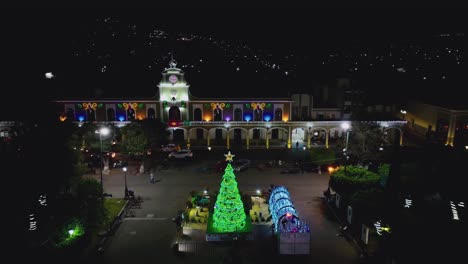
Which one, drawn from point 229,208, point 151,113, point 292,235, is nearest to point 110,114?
point 151,113

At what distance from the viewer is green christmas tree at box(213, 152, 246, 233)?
22.6 m

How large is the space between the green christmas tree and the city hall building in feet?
71.7

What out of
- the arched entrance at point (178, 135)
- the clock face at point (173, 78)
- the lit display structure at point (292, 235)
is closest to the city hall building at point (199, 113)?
the clock face at point (173, 78)

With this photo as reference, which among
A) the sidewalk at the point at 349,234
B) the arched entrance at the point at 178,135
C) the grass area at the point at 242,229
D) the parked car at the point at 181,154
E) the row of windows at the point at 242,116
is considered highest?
the row of windows at the point at 242,116

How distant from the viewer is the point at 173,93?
4491cm

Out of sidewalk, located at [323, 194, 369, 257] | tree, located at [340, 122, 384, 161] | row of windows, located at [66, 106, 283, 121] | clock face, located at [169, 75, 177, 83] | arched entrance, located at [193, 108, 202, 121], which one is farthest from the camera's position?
arched entrance, located at [193, 108, 202, 121]

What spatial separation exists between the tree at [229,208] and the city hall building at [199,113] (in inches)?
860

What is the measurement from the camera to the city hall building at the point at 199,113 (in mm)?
44656

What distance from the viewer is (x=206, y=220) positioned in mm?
25281

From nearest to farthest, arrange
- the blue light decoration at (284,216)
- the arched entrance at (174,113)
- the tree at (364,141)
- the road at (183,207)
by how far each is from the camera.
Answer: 1. the blue light decoration at (284,216)
2. the road at (183,207)
3. the tree at (364,141)
4. the arched entrance at (174,113)

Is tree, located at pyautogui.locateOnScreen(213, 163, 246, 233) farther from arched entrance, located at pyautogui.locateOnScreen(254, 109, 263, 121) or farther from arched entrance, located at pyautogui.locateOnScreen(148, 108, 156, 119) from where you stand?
arched entrance, located at pyautogui.locateOnScreen(148, 108, 156, 119)

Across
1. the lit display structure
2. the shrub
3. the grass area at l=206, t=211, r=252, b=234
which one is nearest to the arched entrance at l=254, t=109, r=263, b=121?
the shrub

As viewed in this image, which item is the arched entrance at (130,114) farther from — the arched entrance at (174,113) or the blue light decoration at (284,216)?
the blue light decoration at (284,216)

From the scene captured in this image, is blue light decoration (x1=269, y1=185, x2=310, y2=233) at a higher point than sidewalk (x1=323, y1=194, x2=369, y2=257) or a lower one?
higher
